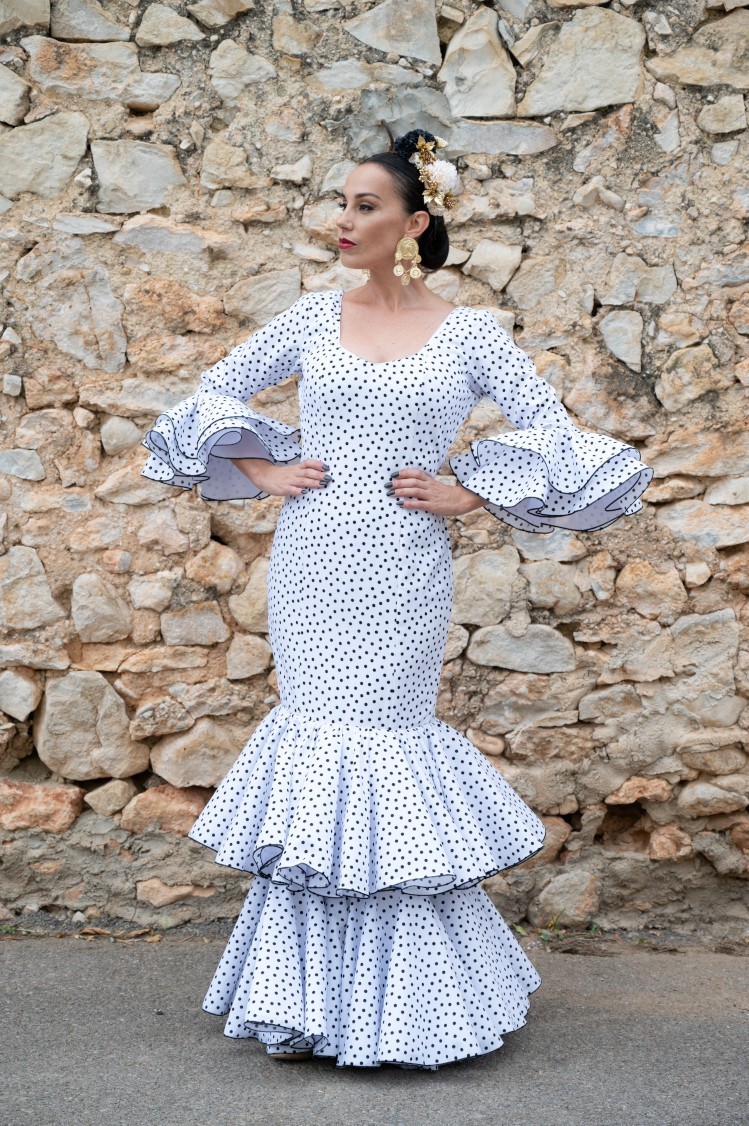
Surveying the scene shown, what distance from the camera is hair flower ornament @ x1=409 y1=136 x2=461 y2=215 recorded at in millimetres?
3082

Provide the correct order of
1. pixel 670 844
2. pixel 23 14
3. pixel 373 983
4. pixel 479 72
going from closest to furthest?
1. pixel 373 983
2. pixel 23 14
3. pixel 479 72
4. pixel 670 844

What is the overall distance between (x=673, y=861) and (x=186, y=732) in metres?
1.60

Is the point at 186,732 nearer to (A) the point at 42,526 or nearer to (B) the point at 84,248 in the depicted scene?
(A) the point at 42,526

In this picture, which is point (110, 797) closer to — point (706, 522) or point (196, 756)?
point (196, 756)

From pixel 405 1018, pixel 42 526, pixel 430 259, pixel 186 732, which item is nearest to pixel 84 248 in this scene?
pixel 42 526

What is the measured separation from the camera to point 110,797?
398 cm

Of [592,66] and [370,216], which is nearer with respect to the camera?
[370,216]

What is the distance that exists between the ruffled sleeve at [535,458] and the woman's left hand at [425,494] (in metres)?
0.05

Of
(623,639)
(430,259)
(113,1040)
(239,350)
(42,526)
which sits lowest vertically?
(113,1040)

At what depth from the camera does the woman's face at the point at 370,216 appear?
3.09 meters

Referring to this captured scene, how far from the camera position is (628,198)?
397 centimetres

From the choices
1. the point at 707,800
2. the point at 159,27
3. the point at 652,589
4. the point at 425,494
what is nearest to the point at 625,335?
the point at 652,589

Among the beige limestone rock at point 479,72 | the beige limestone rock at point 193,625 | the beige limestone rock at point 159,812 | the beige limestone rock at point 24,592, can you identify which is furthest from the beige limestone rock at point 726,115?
the beige limestone rock at point 159,812

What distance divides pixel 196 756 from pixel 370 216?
5.84ft
